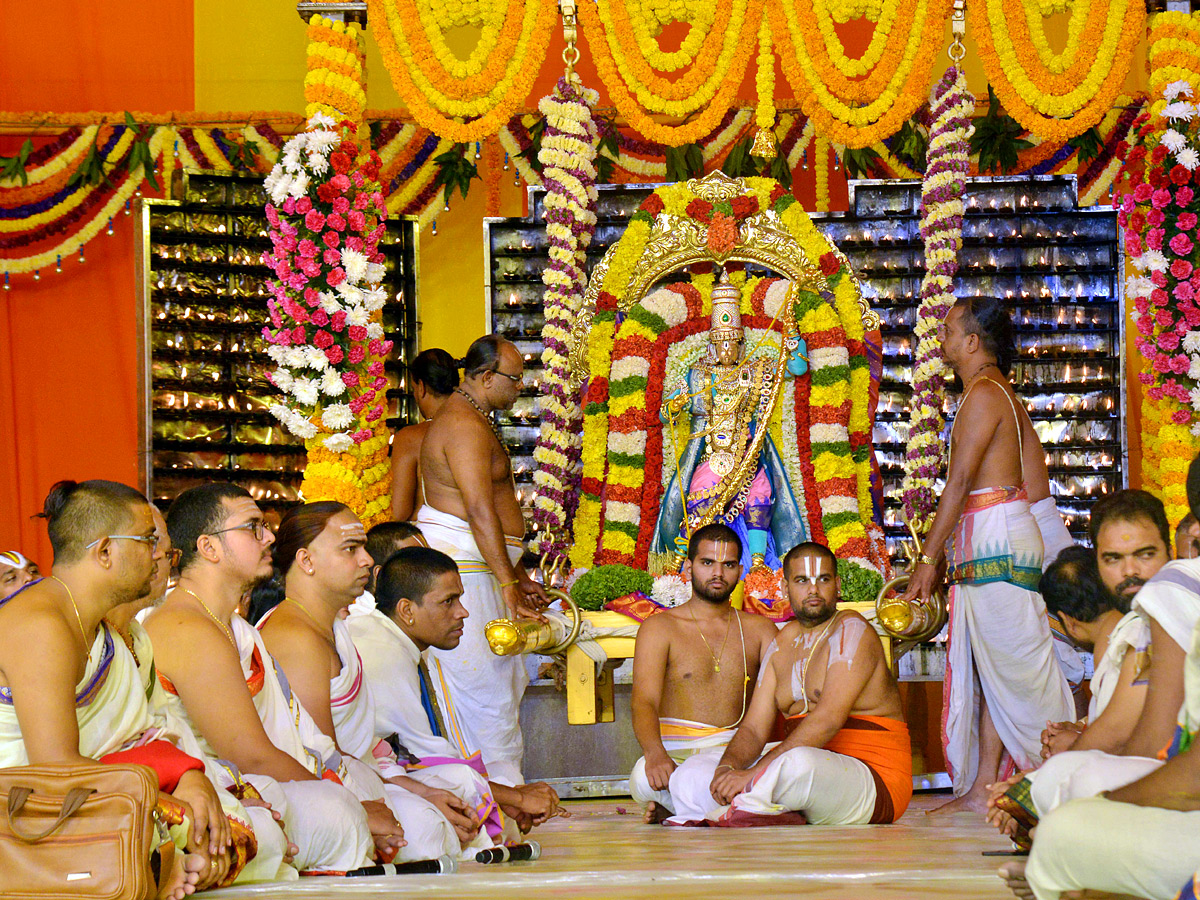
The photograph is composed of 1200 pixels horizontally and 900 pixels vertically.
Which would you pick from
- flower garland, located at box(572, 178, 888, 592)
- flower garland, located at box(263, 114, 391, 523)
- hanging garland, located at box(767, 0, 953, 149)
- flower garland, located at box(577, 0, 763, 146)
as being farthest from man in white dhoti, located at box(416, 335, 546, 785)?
A: hanging garland, located at box(767, 0, 953, 149)

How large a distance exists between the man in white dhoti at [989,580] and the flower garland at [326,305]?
9.10 ft

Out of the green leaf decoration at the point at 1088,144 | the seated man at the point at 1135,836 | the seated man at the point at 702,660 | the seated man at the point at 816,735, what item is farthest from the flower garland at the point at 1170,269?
the seated man at the point at 1135,836

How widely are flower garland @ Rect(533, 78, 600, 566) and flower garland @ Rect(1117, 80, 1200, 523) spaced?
2.72m

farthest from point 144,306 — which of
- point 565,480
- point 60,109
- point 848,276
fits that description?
point 848,276

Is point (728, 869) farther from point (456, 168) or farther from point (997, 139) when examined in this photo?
point (997, 139)

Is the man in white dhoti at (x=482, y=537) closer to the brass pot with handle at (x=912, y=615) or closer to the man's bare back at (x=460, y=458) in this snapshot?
the man's bare back at (x=460, y=458)

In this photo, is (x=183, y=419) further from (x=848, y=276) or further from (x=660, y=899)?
(x=660, y=899)

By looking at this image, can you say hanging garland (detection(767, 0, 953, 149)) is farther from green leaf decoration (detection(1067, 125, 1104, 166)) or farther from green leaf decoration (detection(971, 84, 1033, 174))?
green leaf decoration (detection(1067, 125, 1104, 166))

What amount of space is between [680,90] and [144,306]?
3.50 m

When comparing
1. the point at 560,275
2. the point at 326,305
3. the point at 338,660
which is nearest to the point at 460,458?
the point at 326,305

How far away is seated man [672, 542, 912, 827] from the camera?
15.2 feet

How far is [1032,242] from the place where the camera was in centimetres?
857

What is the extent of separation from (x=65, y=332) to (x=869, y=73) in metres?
5.52

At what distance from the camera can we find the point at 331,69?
693 centimetres
